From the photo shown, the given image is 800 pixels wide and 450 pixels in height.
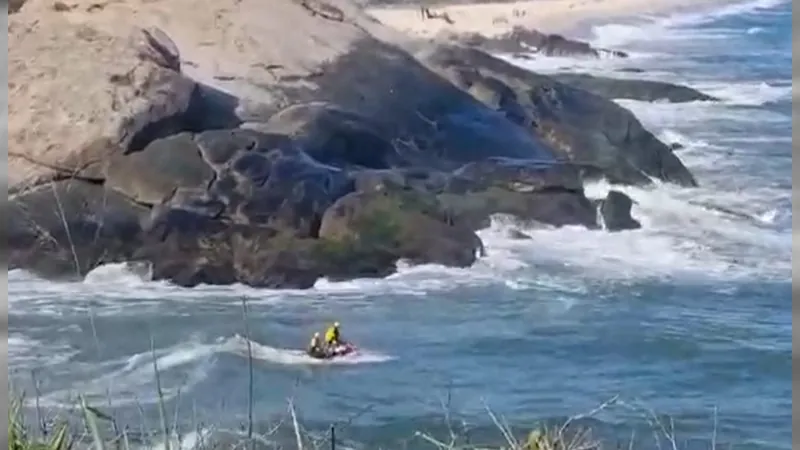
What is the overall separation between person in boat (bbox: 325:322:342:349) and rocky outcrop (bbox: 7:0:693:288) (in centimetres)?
8

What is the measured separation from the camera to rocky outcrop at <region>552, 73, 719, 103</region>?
177cm

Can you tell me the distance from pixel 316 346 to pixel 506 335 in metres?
0.25

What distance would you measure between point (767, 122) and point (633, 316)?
14.2 inches

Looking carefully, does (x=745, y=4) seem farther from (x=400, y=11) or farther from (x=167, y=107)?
(x=167, y=107)

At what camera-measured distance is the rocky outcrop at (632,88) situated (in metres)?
1.77

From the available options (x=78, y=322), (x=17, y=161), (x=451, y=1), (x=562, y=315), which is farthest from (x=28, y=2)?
(x=562, y=315)

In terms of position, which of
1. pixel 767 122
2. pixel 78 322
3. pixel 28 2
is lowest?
pixel 78 322

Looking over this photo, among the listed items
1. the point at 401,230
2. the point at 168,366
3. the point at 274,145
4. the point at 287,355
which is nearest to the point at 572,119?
the point at 401,230

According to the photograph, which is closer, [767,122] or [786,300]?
[786,300]

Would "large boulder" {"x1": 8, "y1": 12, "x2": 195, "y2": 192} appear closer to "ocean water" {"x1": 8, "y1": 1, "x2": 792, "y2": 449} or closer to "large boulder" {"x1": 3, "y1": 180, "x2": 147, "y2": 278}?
"large boulder" {"x1": 3, "y1": 180, "x2": 147, "y2": 278}

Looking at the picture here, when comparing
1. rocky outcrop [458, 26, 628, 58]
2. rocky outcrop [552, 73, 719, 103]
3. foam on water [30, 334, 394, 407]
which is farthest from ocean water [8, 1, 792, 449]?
rocky outcrop [458, 26, 628, 58]

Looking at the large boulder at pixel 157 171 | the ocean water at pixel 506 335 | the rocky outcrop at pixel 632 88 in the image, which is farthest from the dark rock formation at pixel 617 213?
the large boulder at pixel 157 171

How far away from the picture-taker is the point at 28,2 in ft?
5.78

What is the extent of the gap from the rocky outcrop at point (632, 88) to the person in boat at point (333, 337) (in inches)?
20.3
